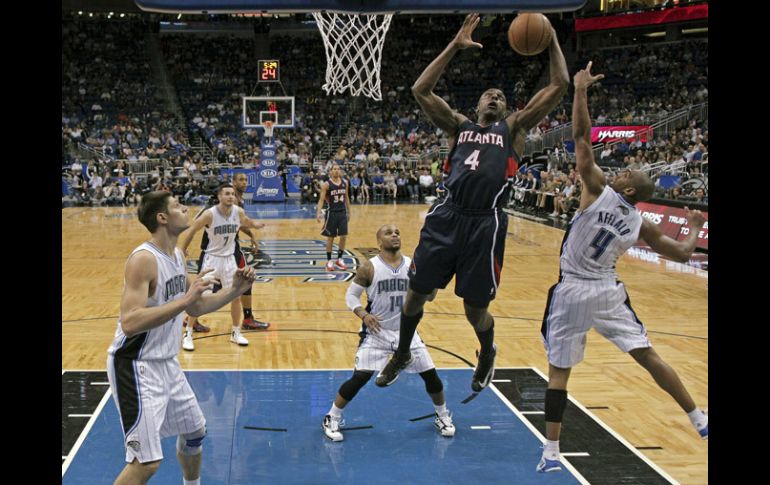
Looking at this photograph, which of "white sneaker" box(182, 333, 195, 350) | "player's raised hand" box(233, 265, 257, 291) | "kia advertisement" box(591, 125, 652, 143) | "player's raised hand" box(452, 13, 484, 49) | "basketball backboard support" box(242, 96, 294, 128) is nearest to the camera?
"player's raised hand" box(233, 265, 257, 291)

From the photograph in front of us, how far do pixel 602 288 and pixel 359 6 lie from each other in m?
2.34

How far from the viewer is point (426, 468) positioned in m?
5.31

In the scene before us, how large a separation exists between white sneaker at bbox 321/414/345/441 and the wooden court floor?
1720mm

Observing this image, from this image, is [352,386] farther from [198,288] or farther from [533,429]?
[198,288]

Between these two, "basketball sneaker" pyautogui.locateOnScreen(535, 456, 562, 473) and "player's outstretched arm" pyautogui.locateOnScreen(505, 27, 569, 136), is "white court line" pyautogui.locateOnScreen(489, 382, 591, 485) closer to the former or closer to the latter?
"basketball sneaker" pyautogui.locateOnScreen(535, 456, 562, 473)

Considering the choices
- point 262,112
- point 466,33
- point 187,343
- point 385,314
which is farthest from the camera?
point 262,112

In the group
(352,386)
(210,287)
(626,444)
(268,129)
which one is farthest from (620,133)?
(210,287)

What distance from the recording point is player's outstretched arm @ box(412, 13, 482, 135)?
4.36 metres

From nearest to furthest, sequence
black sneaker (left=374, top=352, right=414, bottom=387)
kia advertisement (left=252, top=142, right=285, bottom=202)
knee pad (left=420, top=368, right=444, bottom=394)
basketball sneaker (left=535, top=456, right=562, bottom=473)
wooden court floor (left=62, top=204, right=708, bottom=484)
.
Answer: basketball sneaker (left=535, top=456, right=562, bottom=473) → black sneaker (left=374, top=352, right=414, bottom=387) → knee pad (left=420, top=368, right=444, bottom=394) → wooden court floor (left=62, top=204, right=708, bottom=484) → kia advertisement (left=252, top=142, right=285, bottom=202)

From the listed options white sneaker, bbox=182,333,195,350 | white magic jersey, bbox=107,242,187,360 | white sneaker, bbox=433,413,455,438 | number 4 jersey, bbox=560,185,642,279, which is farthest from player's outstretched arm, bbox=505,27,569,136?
white sneaker, bbox=182,333,195,350

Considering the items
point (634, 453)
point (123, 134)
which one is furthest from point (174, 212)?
point (123, 134)

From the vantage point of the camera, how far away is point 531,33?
4.53 metres

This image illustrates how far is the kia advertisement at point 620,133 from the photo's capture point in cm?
2555

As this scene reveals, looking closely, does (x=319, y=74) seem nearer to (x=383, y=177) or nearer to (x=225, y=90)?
(x=225, y=90)
